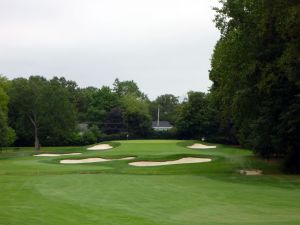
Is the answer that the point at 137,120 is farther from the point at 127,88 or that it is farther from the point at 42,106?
the point at 127,88

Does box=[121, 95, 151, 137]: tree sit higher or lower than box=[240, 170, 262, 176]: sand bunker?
higher

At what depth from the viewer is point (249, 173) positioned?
119 feet

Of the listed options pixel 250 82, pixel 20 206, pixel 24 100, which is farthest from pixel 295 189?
pixel 24 100

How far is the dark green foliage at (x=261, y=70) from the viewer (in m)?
29.2

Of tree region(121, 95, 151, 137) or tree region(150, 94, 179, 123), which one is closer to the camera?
tree region(121, 95, 151, 137)

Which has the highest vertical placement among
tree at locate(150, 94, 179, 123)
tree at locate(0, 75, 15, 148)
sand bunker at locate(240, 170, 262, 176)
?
tree at locate(150, 94, 179, 123)

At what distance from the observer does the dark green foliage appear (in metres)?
29.2

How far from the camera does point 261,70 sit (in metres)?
32.2

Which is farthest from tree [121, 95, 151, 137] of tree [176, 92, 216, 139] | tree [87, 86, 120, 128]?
tree [176, 92, 216, 139]

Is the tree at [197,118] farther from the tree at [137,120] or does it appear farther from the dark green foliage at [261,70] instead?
the dark green foliage at [261,70]

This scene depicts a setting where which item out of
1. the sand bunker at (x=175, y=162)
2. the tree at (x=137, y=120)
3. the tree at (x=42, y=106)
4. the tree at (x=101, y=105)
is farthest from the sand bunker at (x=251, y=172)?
the tree at (x=101, y=105)

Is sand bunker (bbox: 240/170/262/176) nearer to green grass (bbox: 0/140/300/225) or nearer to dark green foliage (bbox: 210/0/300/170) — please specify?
dark green foliage (bbox: 210/0/300/170)

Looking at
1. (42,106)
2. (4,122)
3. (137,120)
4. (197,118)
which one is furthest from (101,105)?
(4,122)

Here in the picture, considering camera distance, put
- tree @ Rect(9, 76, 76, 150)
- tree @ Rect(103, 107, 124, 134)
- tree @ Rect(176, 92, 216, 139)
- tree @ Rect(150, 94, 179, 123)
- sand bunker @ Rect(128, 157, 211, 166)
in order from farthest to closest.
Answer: tree @ Rect(150, 94, 179, 123) → tree @ Rect(103, 107, 124, 134) → tree @ Rect(176, 92, 216, 139) → tree @ Rect(9, 76, 76, 150) → sand bunker @ Rect(128, 157, 211, 166)
